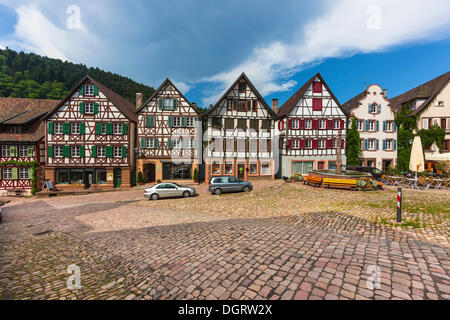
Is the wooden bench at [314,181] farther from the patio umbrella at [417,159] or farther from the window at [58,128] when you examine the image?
the window at [58,128]

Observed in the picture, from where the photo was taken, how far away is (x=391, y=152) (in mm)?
24609

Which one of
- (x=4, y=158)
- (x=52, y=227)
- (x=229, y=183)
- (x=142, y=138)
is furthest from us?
(x=142, y=138)

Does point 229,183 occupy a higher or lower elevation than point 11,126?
lower

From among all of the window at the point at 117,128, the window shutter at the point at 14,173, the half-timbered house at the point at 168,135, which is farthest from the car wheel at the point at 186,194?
the window shutter at the point at 14,173

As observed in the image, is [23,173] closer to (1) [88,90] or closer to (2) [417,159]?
(1) [88,90]

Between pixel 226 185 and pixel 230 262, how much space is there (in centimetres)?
1105

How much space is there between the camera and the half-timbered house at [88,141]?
2065cm

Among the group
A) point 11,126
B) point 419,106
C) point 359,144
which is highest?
point 419,106

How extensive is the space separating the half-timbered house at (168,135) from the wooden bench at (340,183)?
13561 mm

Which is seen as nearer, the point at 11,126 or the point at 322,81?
the point at 11,126
